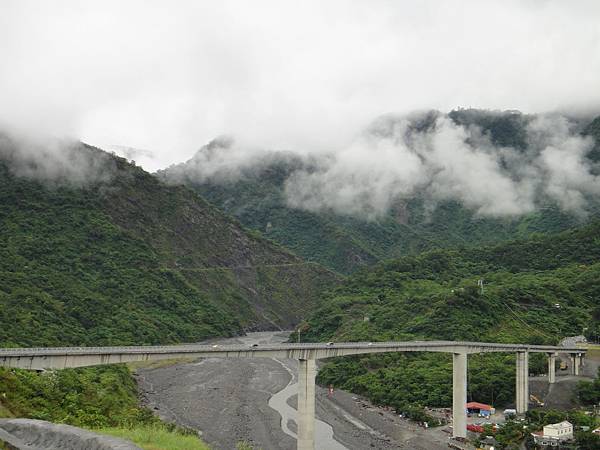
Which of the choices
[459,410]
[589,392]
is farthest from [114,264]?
[589,392]

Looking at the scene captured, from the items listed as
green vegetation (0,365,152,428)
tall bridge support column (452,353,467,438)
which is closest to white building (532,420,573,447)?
tall bridge support column (452,353,467,438)

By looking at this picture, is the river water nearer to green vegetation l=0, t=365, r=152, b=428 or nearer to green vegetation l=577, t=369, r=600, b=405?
green vegetation l=0, t=365, r=152, b=428

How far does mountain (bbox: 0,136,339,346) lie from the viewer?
362ft

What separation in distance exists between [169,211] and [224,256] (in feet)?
72.2

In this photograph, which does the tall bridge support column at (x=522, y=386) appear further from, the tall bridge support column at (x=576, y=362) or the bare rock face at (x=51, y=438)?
the bare rock face at (x=51, y=438)

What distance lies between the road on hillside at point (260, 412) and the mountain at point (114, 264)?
2010 cm

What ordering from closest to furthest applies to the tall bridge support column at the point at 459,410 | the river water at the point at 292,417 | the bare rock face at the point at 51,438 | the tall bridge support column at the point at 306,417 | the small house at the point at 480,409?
the bare rock face at the point at 51,438
the tall bridge support column at the point at 306,417
the river water at the point at 292,417
the tall bridge support column at the point at 459,410
the small house at the point at 480,409

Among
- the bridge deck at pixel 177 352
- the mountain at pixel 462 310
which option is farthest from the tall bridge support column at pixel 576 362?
the bridge deck at pixel 177 352

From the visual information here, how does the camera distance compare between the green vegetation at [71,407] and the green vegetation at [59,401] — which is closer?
the green vegetation at [71,407]

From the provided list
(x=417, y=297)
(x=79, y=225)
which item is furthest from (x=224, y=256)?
(x=417, y=297)

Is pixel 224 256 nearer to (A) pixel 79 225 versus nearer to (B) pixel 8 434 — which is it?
(A) pixel 79 225

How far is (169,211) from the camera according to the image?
185 m

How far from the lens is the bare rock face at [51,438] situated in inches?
460

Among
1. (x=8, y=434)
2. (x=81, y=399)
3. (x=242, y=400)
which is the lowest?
(x=242, y=400)
